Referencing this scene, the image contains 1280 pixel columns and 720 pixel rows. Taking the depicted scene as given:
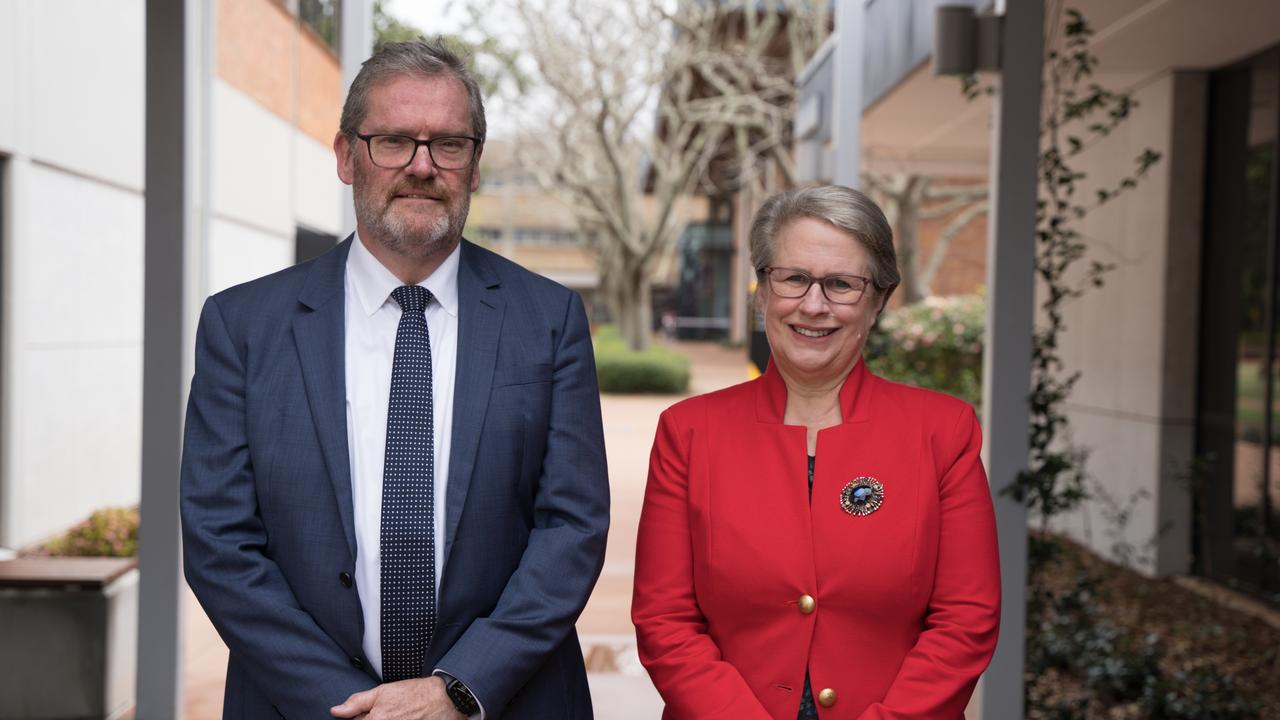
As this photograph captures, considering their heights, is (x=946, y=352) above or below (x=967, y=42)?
below

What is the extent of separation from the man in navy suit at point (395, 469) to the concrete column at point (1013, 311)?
71.8 inches

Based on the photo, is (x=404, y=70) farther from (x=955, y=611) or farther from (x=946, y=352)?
(x=946, y=352)

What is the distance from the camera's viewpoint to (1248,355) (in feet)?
22.7

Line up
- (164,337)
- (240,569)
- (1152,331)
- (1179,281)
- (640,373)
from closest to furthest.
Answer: (240,569), (164,337), (1179,281), (1152,331), (640,373)

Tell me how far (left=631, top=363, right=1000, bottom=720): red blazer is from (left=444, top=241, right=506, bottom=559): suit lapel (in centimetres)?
40

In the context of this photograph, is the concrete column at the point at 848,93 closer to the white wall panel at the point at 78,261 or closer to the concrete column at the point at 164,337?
the concrete column at the point at 164,337

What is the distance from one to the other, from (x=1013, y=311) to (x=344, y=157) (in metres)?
2.21

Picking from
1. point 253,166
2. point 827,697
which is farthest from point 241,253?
point 827,697

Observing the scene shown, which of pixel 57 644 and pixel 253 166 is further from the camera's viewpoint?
pixel 253 166

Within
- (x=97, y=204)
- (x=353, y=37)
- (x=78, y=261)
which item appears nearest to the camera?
(x=353, y=37)

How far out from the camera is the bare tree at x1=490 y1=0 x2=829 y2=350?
16219mm

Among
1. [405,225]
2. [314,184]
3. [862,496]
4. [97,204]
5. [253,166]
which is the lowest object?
[862,496]

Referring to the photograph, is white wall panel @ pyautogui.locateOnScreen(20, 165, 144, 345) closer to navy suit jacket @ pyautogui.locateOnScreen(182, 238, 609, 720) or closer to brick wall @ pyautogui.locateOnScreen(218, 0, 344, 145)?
brick wall @ pyautogui.locateOnScreen(218, 0, 344, 145)

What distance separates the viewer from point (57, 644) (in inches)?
165
